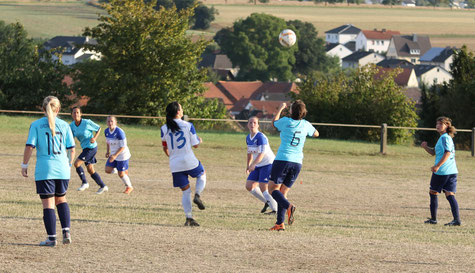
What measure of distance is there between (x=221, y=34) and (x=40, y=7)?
120 feet

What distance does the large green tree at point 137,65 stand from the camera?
42.2m

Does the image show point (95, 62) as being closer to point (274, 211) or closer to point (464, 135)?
point (464, 135)

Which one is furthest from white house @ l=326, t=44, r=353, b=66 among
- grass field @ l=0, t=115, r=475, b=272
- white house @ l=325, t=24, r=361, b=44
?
grass field @ l=0, t=115, r=475, b=272

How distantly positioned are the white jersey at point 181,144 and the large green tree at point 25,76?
108ft

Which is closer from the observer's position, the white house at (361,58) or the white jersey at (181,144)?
the white jersey at (181,144)

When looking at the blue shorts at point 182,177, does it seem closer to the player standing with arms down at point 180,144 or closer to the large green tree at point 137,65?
the player standing with arms down at point 180,144

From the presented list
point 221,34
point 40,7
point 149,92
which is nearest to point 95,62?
point 149,92

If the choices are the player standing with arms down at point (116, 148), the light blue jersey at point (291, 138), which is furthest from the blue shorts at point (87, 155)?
the light blue jersey at point (291, 138)

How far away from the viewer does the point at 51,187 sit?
882 centimetres

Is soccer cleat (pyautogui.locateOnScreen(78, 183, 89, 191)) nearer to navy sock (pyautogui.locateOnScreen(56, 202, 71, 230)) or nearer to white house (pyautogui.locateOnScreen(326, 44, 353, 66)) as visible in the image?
navy sock (pyautogui.locateOnScreen(56, 202, 71, 230))

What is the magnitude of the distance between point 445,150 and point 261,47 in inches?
4272

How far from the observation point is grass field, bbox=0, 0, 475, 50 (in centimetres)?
13562

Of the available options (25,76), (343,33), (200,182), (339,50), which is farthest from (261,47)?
(200,182)

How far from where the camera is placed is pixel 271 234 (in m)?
10.4
